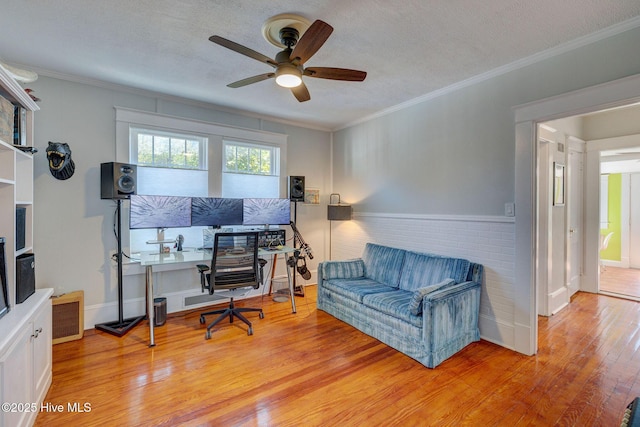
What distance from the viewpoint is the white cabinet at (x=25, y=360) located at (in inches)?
55.7

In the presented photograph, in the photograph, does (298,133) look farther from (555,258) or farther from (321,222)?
(555,258)

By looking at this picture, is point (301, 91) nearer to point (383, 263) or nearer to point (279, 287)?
point (383, 263)

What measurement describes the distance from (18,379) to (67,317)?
1.52 m

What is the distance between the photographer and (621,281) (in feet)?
15.8

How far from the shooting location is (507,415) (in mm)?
1865

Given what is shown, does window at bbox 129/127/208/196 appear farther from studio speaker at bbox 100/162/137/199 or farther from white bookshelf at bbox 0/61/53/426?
→ white bookshelf at bbox 0/61/53/426

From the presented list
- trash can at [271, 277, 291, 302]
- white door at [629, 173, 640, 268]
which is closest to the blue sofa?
trash can at [271, 277, 291, 302]

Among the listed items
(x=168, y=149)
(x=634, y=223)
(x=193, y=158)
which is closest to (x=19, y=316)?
(x=168, y=149)

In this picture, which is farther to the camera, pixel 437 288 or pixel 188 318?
pixel 188 318

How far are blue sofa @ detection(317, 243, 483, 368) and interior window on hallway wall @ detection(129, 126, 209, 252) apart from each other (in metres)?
1.90

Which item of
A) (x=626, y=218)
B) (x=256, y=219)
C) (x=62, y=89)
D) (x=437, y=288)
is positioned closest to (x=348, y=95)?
(x=256, y=219)

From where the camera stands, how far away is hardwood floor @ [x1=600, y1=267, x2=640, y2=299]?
13.9 feet

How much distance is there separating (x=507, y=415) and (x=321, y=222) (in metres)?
3.45

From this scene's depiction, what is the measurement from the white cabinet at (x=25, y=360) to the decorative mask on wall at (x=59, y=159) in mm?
1341
